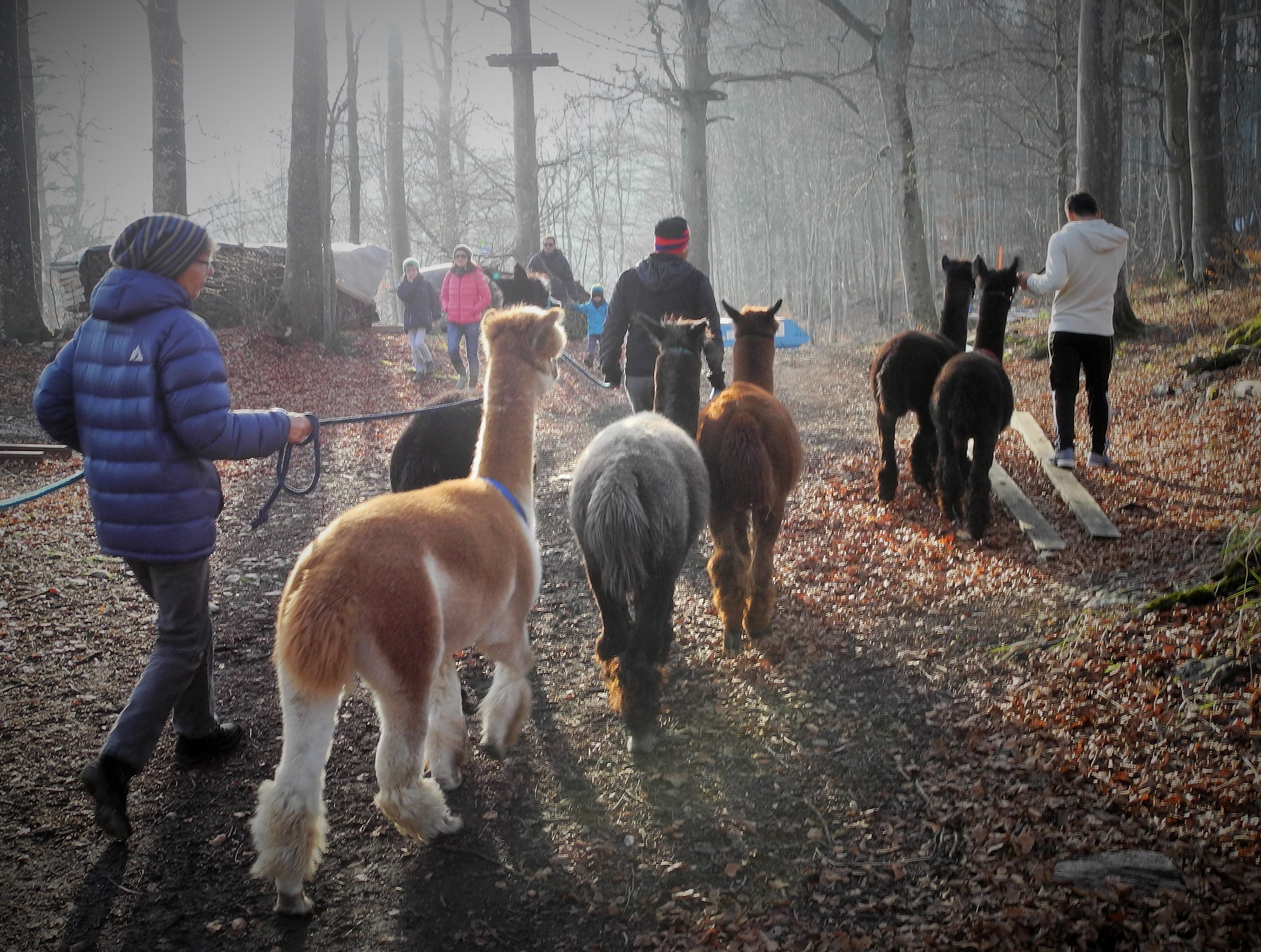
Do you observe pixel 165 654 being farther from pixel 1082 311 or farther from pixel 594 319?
pixel 594 319

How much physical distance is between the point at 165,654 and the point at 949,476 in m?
5.66

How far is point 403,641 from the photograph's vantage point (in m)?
2.98

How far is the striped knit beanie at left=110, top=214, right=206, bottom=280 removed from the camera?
338 cm

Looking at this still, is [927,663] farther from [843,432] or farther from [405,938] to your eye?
[843,432]

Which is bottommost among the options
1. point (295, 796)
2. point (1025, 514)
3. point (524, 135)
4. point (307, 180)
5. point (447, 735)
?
point (447, 735)

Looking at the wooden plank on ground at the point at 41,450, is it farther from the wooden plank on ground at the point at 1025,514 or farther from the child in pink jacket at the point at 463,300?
the wooden plank on ground at the point at 1025,514

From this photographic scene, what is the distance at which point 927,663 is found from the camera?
187 inches

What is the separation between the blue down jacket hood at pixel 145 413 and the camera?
3318 mm

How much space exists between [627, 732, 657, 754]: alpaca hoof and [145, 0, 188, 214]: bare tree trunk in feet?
58.9

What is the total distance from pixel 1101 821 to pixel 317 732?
271cm

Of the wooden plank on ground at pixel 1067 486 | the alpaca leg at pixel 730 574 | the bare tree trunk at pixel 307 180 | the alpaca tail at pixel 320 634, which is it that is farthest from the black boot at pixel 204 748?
the bare tree trunk at pixel 307 180

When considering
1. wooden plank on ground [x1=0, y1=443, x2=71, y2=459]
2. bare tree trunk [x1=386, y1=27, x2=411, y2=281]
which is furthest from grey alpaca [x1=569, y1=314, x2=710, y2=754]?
bare tree trunk [x1=386, y1=27, x2=411, y2=281]

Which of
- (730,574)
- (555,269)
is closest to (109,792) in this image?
(730,574)

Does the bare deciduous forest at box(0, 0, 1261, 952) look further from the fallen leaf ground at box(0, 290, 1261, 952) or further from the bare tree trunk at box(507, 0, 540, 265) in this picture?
the bare tree trunk at box(507, 0, 540, 265)
